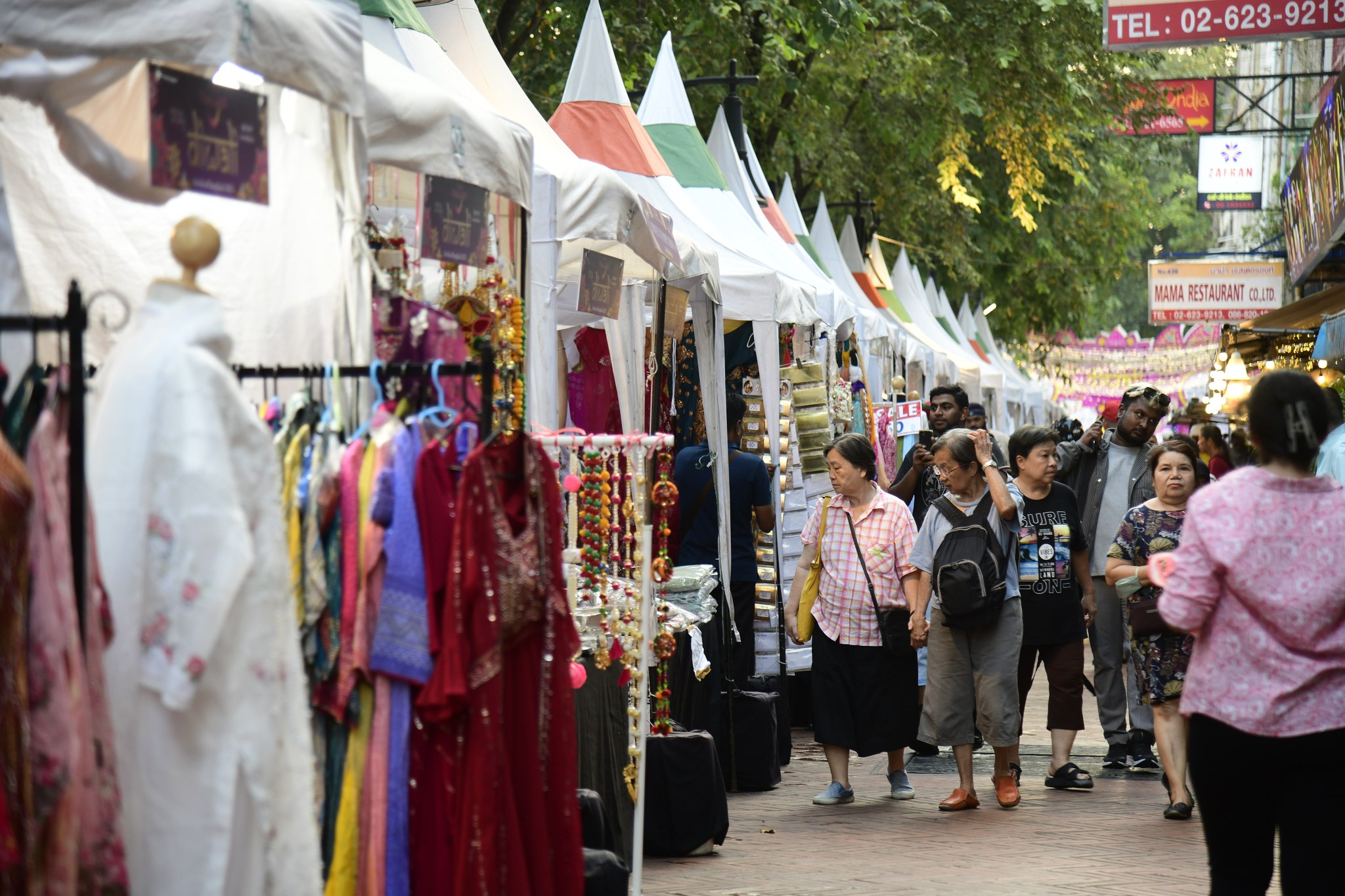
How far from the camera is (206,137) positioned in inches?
146

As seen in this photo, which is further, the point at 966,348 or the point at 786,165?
the point at 966,348

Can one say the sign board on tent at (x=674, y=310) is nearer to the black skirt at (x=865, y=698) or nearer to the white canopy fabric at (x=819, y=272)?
the black skirt at (x=865, y=698)

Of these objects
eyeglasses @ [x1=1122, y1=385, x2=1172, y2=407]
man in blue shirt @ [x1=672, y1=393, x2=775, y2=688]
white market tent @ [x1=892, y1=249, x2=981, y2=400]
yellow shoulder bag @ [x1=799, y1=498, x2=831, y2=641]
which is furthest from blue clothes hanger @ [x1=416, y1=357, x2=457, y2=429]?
white market tent @ [x1=892, y1=249, x2=981, y2=400]

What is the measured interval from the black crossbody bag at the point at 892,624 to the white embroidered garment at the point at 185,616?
5.26 meters

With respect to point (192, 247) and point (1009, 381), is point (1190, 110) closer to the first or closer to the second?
point (1009, 381)

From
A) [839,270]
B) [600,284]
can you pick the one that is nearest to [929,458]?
[600,284]

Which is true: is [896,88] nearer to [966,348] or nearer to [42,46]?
[966,348]

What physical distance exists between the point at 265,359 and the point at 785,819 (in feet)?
14.9

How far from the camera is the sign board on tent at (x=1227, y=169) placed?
2170cm

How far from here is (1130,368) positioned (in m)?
40.6

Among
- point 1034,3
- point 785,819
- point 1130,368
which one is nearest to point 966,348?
point 1034,3

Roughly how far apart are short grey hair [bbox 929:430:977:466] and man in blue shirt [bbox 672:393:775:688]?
137 cm

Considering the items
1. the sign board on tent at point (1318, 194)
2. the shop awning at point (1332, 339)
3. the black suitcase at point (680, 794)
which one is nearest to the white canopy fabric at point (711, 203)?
the shop awning at point (1332, 339)

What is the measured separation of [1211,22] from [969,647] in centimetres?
441
